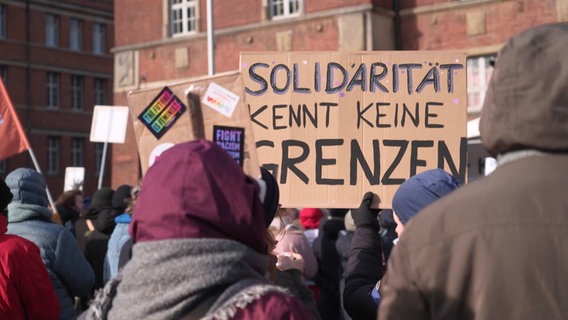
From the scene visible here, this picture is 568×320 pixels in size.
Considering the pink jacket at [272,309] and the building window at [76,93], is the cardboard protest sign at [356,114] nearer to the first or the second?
the pink jacket at [272,309]

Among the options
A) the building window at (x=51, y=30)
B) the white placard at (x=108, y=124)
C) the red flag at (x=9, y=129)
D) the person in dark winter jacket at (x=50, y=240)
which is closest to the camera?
the person in dark winter jacket at (x=50, y=240)

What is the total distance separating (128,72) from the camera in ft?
90.2

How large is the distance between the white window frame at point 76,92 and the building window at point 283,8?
27339 millimetres

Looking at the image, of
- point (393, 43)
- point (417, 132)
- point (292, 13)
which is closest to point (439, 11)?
point (393, 43)

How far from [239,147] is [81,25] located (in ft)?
163

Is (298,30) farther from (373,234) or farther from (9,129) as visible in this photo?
(373,234)

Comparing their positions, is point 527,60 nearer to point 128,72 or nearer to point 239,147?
point 239,147

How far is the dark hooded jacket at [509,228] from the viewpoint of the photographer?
211 cm

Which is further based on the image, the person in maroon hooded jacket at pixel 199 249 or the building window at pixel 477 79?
the building window at pixel 477 79

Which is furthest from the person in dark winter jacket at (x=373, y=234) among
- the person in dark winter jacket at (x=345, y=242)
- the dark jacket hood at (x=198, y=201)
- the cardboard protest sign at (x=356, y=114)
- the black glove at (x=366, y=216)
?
the person in dark winter jacket at (x=345, y=242)

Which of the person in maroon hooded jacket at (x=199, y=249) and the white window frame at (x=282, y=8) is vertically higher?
the white window frame at (x=282, y=8)

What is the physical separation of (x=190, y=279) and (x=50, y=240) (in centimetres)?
368

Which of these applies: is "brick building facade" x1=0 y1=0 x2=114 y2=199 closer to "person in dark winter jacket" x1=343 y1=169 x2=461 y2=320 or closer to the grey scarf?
"person in dark winter jacket" x1=343 y1=169 x2=461 y2=320

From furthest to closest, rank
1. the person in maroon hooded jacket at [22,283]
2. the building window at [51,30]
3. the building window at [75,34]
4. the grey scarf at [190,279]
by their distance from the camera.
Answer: the building window at [75,34] < the building window at [51,30] < the person in maroon hooded jacket at [22,283] < the grey scarf at [190,279]
